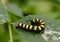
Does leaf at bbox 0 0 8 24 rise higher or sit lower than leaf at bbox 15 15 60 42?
higher

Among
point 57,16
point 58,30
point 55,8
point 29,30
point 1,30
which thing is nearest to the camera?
point 58,30

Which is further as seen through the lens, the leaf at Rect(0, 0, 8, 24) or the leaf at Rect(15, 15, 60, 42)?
the leaf at Rect(0, 0, 8, 24)

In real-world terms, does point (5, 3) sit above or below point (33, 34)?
above

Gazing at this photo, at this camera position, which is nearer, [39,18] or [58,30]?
[58,30]

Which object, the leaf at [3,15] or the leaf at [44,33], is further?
the leaf at [3,15]

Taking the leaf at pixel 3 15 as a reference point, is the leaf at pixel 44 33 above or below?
below

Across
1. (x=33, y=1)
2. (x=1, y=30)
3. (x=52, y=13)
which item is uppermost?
(x=33, y=1)

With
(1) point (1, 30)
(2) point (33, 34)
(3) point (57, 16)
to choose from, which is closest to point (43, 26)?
(2) point (33, 34)

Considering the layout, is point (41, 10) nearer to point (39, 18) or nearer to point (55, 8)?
point (55, 8)

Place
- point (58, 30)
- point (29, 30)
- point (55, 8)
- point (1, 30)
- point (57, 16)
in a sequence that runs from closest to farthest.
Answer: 1. point (58, 30)
2. point (29, 30)
3. point (1, 30)
4. point (57, 16)
5. point (55, 8)

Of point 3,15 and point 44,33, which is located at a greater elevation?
point 3,15
